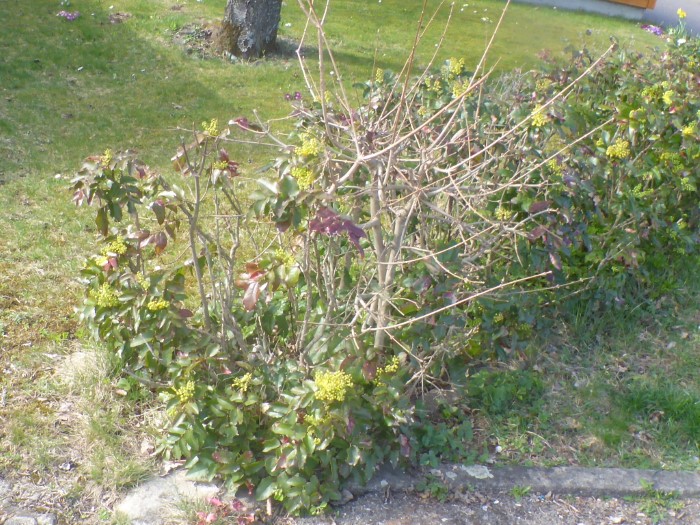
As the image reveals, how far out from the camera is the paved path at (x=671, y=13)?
579 inches

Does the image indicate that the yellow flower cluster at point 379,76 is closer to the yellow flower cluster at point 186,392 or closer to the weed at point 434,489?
the yellow flower cluster at point 186,392

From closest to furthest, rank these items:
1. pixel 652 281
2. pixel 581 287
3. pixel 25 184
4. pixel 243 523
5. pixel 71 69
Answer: pixel 243 523 < pixel 581 287 < pixel 652 281 < pixel 25 184 < pixel 71 69

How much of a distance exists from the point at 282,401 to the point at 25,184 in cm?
325

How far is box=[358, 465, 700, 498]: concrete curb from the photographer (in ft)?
10.7

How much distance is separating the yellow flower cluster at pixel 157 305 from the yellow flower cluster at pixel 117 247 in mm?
303

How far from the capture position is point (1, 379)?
358cm

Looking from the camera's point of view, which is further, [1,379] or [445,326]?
[1,379]

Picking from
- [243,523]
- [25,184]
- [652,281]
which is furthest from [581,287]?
[25,184]

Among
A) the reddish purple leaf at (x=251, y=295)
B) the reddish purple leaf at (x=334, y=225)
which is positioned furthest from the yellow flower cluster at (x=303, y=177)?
the reddish purple leaf at (x=251, y=295)

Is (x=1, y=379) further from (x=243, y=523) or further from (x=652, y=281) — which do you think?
(x=652, y=281)

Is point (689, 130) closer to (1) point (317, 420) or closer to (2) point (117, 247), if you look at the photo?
(1) point (317, 420)

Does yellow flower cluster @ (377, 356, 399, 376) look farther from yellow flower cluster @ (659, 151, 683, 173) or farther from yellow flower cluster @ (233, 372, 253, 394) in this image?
yellow flower cluster @ (659, 151, 683, 173)

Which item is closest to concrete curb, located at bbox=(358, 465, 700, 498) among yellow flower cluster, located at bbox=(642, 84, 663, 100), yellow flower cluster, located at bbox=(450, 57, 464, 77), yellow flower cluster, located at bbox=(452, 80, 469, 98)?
yellow flower cluster, located at bbox=(452, 80, 469, 98)

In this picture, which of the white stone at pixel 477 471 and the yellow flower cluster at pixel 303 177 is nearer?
the yellow flower cluster at pixel 303 177
